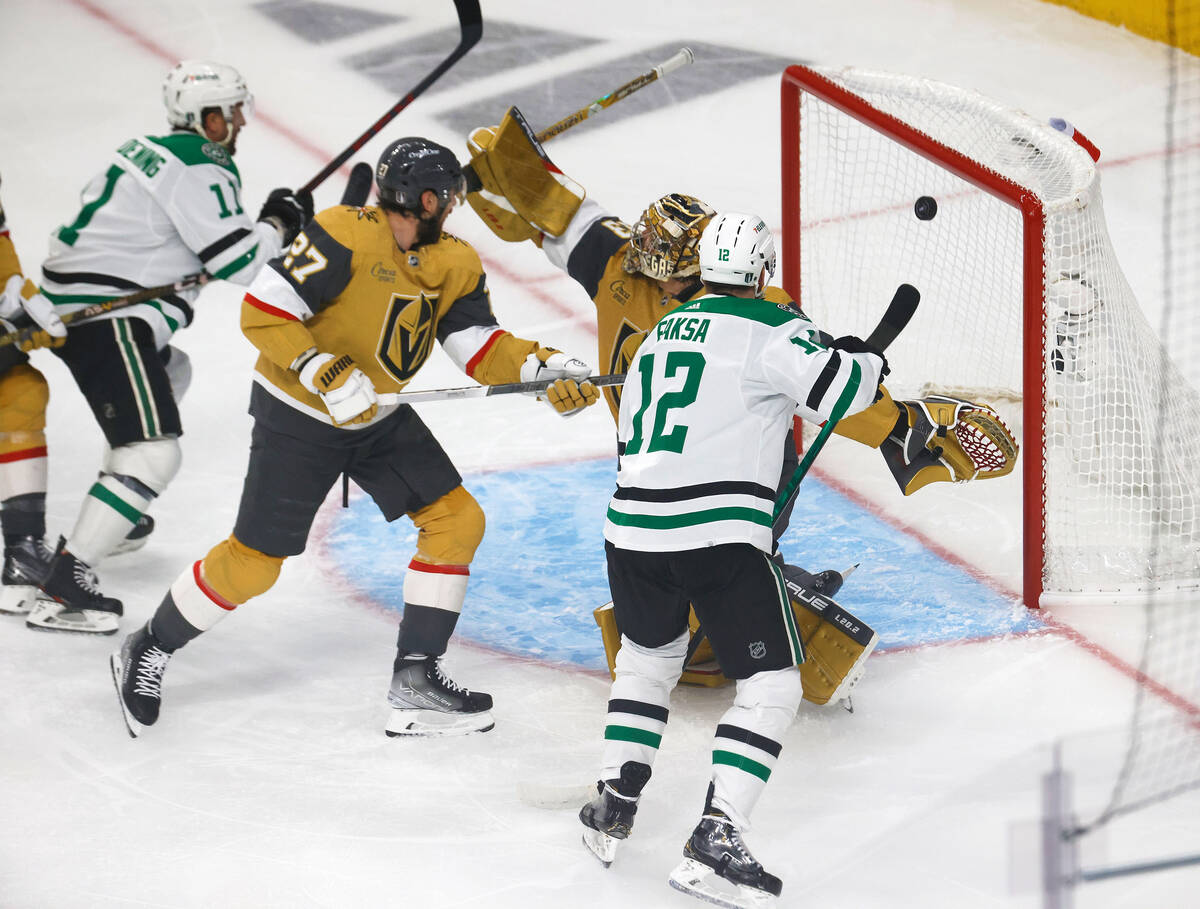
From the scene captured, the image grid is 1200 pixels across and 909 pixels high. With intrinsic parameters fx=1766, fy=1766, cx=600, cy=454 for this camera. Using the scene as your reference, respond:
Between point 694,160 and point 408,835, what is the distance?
3.76m

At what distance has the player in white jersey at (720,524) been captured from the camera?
281cm

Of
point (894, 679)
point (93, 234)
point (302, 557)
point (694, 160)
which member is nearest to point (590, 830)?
point (894, 679)

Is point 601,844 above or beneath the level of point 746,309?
beneath

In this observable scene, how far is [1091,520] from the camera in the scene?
13.1 ft

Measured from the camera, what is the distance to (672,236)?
321 cm

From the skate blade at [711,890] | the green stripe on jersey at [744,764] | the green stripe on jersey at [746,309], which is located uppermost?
the green stripe on jersey at [746,309]

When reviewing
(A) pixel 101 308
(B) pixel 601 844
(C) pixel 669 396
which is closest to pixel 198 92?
(A) pixel 101 308

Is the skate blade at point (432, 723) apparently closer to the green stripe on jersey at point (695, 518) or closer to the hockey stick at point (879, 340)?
the hockey stick at point (879, 340)

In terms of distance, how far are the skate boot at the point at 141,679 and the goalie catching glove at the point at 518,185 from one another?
3.71 feet

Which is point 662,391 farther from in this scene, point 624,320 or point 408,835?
point 408,835

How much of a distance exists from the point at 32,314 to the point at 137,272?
24 cm

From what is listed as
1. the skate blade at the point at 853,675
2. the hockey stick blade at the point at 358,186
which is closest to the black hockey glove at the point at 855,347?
the skate blade at the point at 853,675

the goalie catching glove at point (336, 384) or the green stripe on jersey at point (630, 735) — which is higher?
the goalie catching glove at point (336, 384)

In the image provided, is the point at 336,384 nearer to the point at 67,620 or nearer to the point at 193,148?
the point at 193,148
